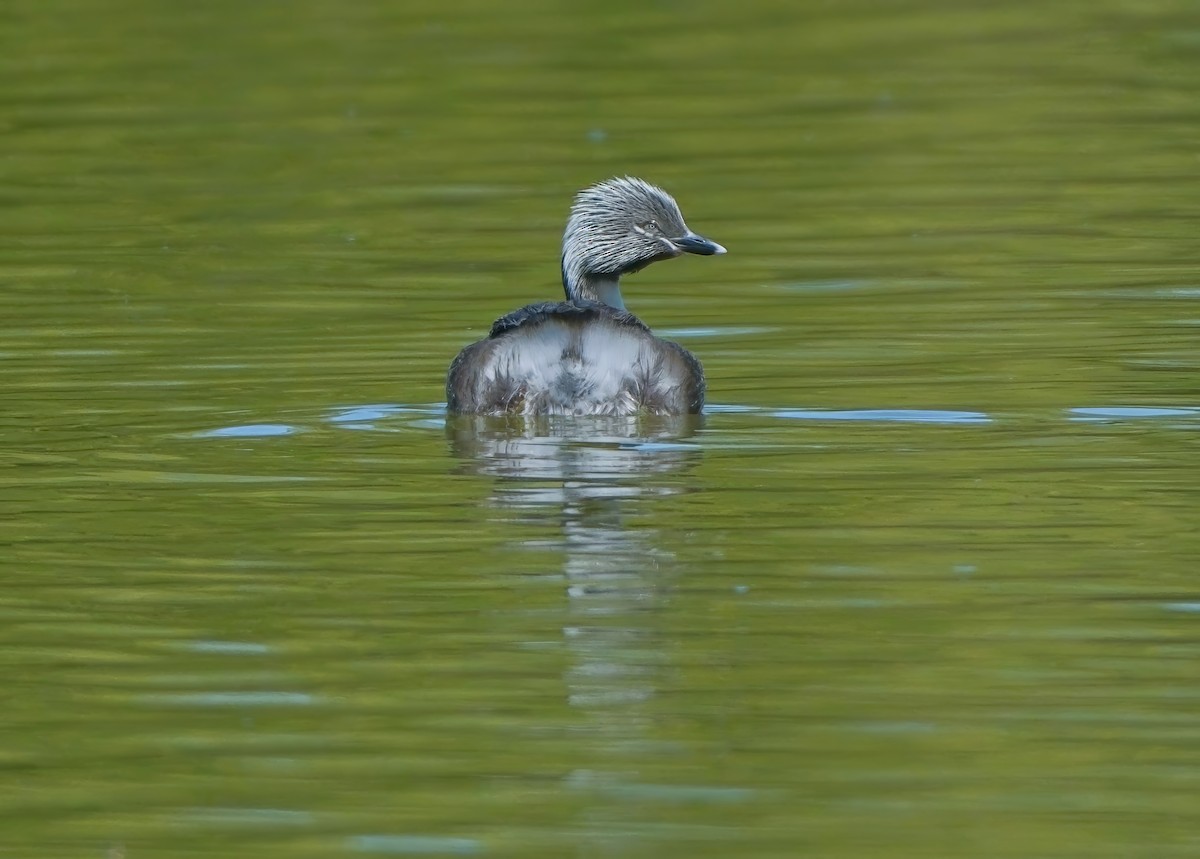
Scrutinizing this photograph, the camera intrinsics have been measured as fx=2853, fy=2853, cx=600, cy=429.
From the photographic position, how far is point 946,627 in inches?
296

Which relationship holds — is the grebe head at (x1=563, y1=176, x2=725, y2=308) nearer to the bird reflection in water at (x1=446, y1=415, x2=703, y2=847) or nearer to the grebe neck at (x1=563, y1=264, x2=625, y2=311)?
the grebe neck at (x1=563, y1=264, x2=625, y2=311)

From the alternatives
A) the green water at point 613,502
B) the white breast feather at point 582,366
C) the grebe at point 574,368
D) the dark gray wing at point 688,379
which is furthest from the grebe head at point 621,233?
the white breast feather at point 582,366

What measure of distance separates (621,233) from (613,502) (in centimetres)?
344

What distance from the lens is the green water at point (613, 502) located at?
6441mm

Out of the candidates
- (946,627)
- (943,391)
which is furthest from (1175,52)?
(946,627)

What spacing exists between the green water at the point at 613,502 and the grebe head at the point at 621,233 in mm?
561

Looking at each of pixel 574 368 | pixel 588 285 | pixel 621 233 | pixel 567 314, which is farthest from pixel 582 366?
pixel 588 285

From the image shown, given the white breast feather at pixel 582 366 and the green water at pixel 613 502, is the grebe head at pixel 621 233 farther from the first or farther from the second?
the white breast feather at pixel 582 366

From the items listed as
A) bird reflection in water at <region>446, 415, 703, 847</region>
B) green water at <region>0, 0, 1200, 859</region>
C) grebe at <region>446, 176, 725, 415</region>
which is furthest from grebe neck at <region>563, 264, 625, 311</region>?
bird reflection in water at <region>446, 415, 703, 847</region>

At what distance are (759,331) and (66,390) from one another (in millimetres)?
3230

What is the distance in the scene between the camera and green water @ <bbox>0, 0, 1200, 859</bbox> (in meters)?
6.44

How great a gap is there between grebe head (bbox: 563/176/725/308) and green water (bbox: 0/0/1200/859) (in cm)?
56

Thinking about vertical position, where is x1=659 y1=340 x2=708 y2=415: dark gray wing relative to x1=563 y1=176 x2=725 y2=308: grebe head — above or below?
below

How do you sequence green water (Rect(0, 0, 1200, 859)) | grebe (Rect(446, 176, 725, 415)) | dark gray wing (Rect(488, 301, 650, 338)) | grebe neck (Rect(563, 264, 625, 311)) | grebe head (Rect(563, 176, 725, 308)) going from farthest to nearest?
grebe neck (Rect(563, 264, 625, 311)) < grebe head (Rect(563, 176, 725, 308)) < grebe (Rect(446, 176, 725, 415)) < dark gray wing (Rect(488, 301, 650, 338)) < green water (Rect(0, 0, 1200, 859))
